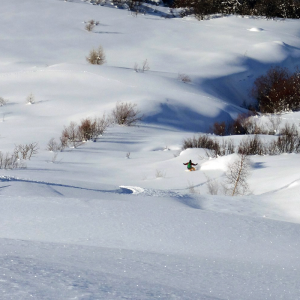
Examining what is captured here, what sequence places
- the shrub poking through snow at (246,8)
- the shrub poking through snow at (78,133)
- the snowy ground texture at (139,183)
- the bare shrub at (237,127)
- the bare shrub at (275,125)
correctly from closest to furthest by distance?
the snowy ground texture at (139,183)
the shrub poking through snow at (78,133)
the bare shrub at (275,125)
the bare shrub at (237,127)
the shrub poking through snow at (246,8)

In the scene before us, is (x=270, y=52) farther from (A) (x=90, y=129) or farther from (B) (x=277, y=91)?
(A) (x=90, y=129)

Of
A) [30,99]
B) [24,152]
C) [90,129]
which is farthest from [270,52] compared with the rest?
[24,152]

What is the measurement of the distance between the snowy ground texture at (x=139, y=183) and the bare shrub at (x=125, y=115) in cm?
52

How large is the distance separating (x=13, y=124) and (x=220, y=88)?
14.5 metres

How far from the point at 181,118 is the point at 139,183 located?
10506mm

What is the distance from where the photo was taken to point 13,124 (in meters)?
17.6

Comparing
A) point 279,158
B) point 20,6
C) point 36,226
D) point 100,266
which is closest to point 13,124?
point 279,158

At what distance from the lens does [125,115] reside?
58.8 ft

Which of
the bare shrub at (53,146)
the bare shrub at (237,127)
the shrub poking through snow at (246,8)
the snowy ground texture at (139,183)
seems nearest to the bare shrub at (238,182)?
the snowy ground texture at (139,183)

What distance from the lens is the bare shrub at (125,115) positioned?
1791cm

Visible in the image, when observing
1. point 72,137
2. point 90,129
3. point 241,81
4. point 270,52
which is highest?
point 270,52

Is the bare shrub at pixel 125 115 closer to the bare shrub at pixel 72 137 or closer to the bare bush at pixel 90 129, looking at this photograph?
the bare bush at pixel 90 129

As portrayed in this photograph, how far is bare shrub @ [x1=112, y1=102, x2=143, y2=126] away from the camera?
17906mm

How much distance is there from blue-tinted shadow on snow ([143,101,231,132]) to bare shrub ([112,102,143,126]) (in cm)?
51
